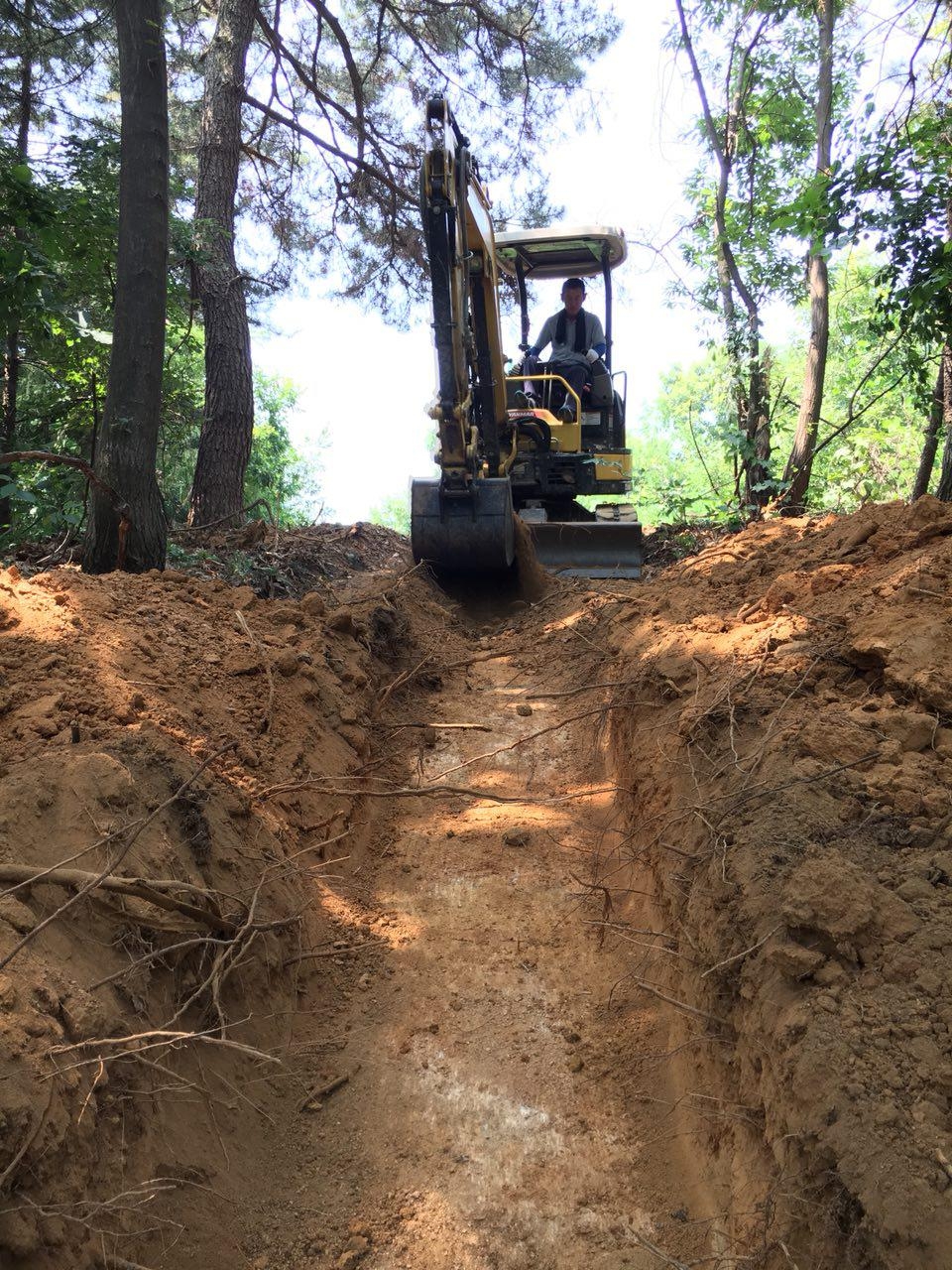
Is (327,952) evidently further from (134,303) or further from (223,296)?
(223,296)

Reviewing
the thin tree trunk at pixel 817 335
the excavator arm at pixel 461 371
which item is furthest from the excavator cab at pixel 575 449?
the thin tree trunk at pixel 817 335

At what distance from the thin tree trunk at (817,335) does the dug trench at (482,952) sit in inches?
190

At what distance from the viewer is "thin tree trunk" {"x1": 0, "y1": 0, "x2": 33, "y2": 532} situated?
7652mm

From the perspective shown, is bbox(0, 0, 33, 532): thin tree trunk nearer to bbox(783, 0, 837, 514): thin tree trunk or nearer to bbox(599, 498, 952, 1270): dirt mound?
bbox(599, 498, 952, 1270): dirt mound

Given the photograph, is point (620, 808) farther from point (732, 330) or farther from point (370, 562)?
point (732, 330)

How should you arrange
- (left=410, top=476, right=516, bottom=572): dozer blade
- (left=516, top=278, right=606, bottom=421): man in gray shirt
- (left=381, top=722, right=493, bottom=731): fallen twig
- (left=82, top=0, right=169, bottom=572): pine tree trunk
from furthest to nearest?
(left=516, top=278, right=606, bottom=421): man in gray shirt
(left=410, top=476, right=516, bottom=572): dozer blade
(left=82, top=0, right=169, bottom=572): pine tree trunk
(left=381, top=722, right=493, bottom=731): fallen twig

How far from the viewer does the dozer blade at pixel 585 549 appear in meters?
8.79

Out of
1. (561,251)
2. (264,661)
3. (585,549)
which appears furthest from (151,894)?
(561,251)

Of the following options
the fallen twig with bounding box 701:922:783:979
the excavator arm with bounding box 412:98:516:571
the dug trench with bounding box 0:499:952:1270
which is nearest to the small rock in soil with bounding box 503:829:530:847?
the dug trench with bounding box 0:499:952:1270

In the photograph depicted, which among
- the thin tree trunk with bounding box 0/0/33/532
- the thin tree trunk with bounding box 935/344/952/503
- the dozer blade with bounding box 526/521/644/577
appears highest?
the thin tree trunk with bounding box 0/0/33/532

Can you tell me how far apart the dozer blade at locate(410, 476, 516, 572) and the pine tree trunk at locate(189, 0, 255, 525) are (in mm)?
2282

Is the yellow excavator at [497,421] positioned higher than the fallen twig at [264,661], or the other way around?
the yellow excavator at [497,421]

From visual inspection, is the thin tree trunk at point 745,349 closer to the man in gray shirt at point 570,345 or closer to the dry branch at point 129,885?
the man in gray shirt at point 570,345

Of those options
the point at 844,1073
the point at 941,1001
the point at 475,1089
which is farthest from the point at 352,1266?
the point at 941,1001
